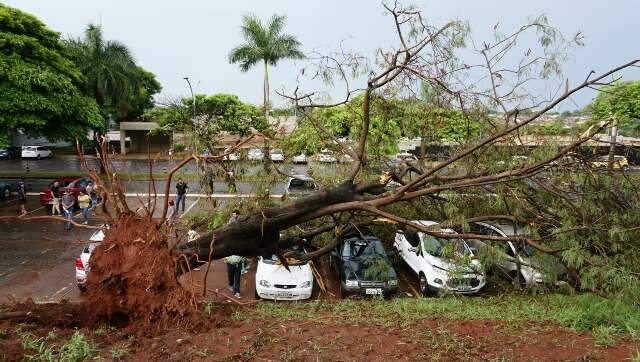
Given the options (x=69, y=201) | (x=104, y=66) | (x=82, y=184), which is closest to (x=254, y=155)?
(x=69, y=201)

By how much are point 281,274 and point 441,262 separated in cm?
325

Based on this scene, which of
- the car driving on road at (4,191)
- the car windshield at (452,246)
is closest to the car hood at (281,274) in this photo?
the car windshield at (452,246)

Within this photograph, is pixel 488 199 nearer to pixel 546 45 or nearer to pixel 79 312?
pixel 546 45

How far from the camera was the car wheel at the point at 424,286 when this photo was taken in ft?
34.4

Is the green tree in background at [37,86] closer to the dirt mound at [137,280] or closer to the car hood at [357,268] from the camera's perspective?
the car hood at [357,268]

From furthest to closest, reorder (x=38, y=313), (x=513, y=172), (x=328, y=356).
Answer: (x=513, y=172)
(x=38, y=313)
(x=328, y=356)

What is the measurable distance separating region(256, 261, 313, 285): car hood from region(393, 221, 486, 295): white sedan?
2.09 metres

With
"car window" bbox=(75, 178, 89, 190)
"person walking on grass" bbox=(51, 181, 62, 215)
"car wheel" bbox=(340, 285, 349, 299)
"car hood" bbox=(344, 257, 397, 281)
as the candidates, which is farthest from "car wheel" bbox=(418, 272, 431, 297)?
"car window" bbox=(75, 178, 89, 190)

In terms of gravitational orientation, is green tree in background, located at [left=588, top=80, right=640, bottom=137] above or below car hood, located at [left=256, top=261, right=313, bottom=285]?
above

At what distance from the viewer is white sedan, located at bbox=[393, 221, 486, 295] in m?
6.75

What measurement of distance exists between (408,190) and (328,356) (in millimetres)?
2723

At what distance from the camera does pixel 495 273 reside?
7.68 metres

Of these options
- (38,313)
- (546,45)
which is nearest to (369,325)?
(38,313)

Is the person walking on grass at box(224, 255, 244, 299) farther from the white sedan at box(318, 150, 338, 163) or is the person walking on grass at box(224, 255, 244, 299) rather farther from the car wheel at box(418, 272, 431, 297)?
the car wheel at box(418, 272, 431, 297)
